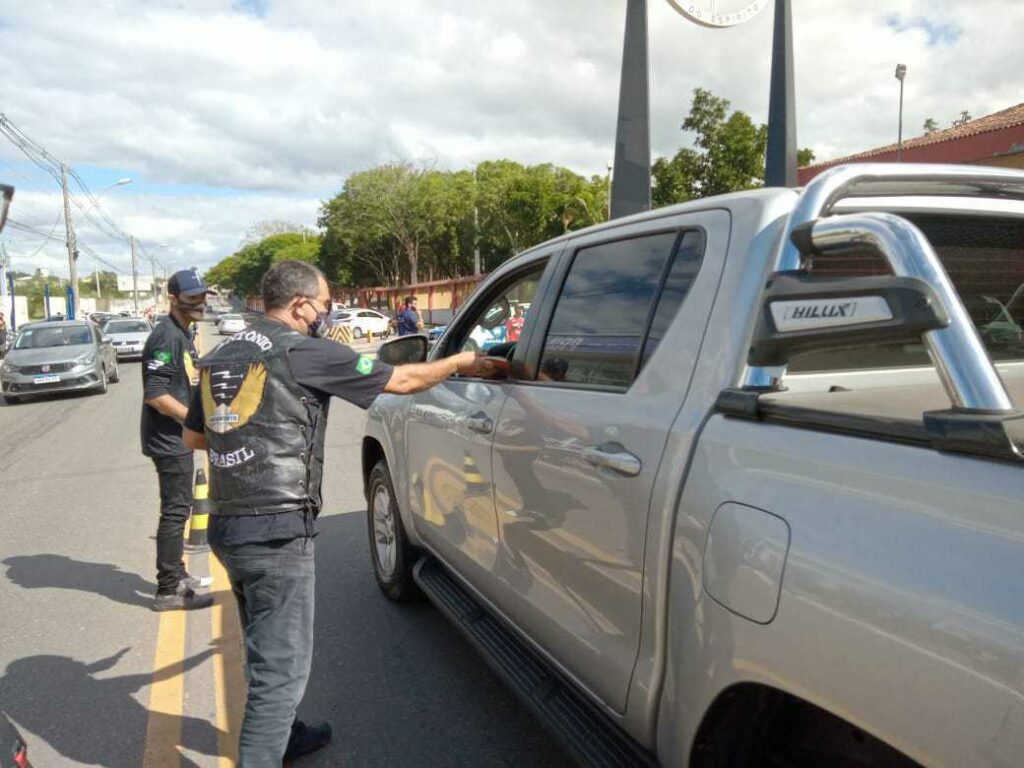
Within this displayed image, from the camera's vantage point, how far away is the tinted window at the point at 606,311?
→ 2.32 m

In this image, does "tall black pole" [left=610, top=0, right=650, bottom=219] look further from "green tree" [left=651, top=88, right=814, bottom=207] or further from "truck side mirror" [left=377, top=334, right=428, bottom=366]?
"green tree" [left=651, top=88, right=814, bottom=207]

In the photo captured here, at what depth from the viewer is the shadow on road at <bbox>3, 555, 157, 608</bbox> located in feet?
15.3

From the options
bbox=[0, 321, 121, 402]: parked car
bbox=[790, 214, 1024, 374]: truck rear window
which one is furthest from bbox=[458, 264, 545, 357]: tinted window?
bbox=[0, 321, 121, 402]: parked car

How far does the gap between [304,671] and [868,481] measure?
1.92 metres

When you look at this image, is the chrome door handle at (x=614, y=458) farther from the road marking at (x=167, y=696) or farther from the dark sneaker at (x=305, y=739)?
the road marking at (x=167, y=696)

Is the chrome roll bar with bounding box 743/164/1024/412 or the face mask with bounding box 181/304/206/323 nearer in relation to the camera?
the chrome roll bar with bounding box 743/164/1024/412

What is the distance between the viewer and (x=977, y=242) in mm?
2260

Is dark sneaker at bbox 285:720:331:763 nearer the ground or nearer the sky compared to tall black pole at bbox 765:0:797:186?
nearer the ground

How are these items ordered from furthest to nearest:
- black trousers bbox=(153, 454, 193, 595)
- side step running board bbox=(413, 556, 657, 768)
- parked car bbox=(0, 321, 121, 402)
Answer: parked car bbox=(0, 321, 121, 402)
black trousers bbox=(153, 454, 193, 595)
side step running board bbox=(413, 556, 657, 768)

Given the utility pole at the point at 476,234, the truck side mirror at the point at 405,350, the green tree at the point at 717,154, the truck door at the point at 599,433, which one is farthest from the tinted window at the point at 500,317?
the utility pole at the point at 476,234

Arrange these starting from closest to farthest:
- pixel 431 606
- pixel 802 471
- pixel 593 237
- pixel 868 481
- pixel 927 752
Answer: pixel 927 752, pixel 868 481, pixel 802 471, pixel 593 237, pixel 431 606

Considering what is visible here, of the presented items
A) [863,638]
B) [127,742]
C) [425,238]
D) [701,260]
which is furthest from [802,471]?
[425,238]

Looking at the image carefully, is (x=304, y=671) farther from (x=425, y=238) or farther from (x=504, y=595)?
(x=425, y=238)

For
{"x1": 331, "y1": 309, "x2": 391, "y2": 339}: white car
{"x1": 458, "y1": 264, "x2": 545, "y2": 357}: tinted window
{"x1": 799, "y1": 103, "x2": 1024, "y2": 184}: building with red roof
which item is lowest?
{"x1": 331, "y1": 309, "x2": 391, "y2": 339}: white car
